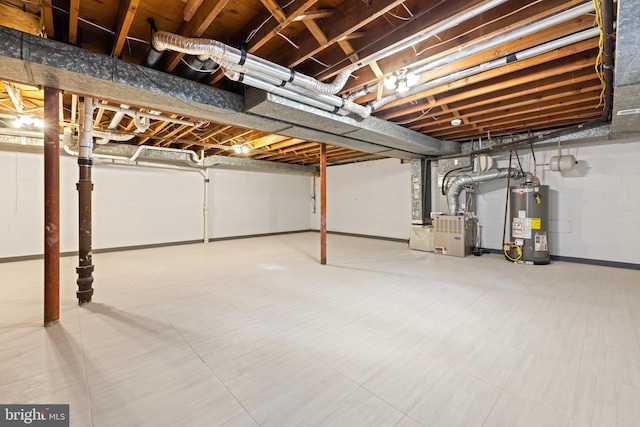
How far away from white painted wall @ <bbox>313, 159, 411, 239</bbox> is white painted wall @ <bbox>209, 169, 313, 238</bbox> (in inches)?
42.5

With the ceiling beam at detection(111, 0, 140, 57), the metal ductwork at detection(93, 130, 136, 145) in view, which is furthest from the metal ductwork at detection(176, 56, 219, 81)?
the metal ductwork at detection(93, 130, 136, 145)

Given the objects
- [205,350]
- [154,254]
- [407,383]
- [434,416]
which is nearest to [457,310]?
[407,383]

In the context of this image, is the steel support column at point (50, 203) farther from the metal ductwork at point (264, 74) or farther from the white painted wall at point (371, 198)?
the white painted wall at point (371, 198)

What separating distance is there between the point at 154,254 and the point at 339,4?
18.8ft

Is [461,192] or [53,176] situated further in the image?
[461,192]


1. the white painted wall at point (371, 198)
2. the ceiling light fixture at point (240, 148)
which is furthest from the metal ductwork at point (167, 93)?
the white painted wall at point (371, 198)

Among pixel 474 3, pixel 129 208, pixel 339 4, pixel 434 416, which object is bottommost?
pixel 434 416

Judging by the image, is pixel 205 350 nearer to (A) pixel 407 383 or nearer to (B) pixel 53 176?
(A) pixel 407 383

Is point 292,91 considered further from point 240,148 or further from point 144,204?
point 144,204

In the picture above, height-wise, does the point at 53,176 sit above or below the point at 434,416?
above

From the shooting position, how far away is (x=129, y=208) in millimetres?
6398

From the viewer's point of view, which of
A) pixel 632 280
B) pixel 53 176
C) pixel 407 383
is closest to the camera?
pixel 407 383

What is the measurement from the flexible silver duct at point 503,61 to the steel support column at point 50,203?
3088 mm

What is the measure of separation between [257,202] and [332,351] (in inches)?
277
